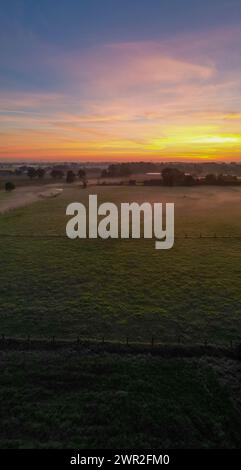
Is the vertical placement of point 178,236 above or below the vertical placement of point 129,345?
above

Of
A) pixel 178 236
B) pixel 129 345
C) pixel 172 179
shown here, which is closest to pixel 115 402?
pixel 129 345

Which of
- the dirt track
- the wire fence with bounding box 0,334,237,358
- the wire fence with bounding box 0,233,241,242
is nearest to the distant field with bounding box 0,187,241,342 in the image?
the wire fence with bounding box 0,233,241,242

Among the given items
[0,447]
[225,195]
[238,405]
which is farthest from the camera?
[225,195]

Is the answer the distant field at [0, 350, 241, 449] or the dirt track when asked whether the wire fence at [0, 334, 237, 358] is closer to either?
the distant field at [0, 350, 241, 449]

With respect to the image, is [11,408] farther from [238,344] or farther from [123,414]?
[238,344]

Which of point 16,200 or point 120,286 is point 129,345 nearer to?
point 120,286

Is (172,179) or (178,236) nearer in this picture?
(178,236)

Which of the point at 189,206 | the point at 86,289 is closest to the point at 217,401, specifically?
→ the point at 86,289
